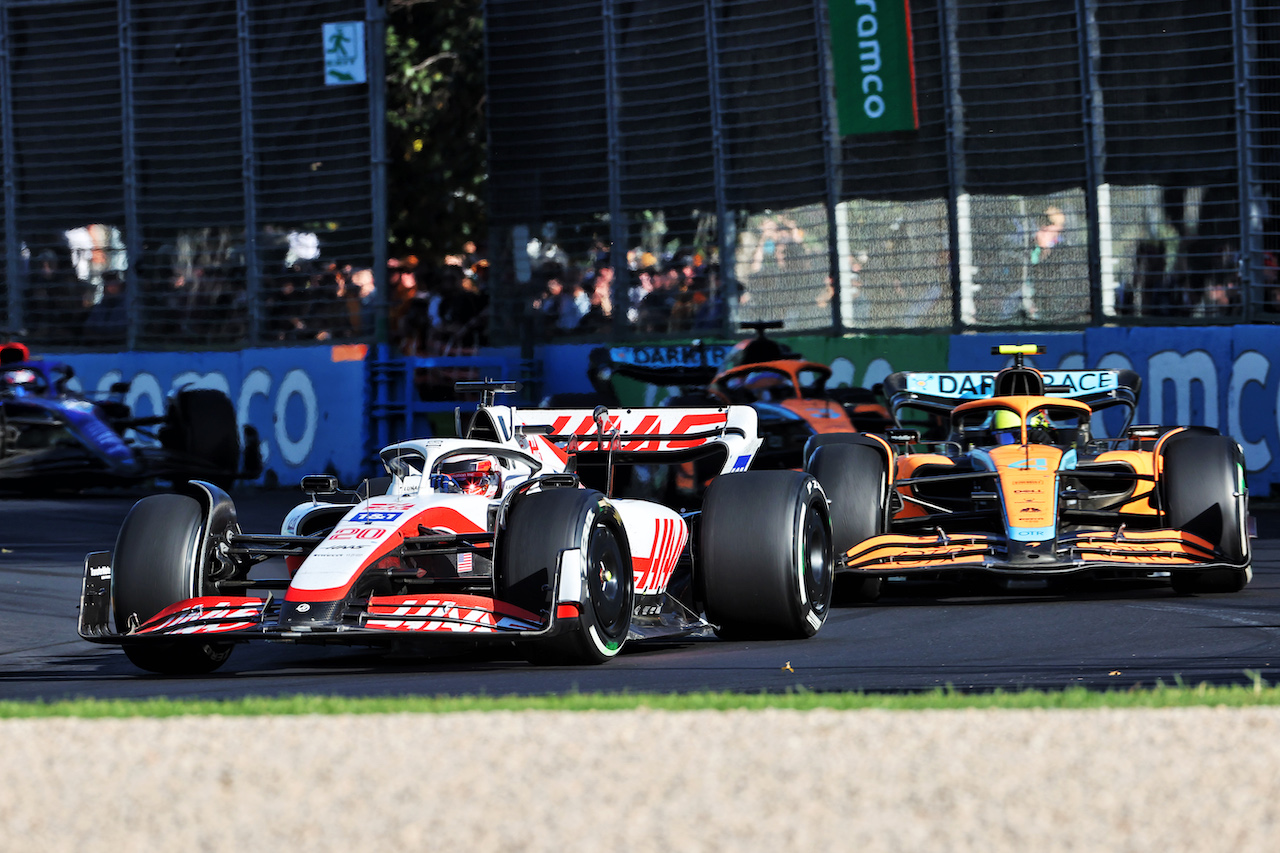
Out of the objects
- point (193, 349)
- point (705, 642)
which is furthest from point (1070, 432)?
point (193, 349)

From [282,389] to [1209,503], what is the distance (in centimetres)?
1204

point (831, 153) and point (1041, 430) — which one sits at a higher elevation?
point (831, 153)

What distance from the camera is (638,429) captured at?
10.4 meters

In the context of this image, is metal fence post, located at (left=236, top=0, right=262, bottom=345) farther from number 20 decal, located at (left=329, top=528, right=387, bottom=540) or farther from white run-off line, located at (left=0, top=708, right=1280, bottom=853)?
white run-off line, located at (left=0, top=708, right=1280, bottom=853)

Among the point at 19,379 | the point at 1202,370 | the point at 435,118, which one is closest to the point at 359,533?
the point at 1202,370

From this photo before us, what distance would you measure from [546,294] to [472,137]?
7968mm

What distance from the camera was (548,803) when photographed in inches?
189

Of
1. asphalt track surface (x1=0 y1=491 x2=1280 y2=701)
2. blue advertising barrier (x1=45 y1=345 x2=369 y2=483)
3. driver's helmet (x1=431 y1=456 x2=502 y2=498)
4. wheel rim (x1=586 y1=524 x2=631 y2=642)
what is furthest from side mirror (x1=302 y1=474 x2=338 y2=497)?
blue advertising barrier (x1=45 y1=345 x2=369 y2=483)

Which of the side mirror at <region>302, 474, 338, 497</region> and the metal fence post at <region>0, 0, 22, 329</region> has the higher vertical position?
the metal fence post at <region>0, 0, 22, 329</region>

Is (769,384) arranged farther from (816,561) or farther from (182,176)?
(182,176)

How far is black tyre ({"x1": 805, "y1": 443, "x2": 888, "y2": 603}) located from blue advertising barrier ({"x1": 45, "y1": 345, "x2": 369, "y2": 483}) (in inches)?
378

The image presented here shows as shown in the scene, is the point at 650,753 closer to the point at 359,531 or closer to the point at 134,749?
the point at 134,749

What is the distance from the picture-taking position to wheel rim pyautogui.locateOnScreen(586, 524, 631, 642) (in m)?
8.05

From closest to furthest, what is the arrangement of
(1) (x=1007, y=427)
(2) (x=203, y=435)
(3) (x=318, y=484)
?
(3) (x=318, y=484), (1) (x=1007, y=427), (2) (x=203, y=435)
